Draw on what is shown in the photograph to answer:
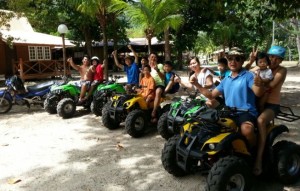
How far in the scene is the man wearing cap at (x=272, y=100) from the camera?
12.0 feet

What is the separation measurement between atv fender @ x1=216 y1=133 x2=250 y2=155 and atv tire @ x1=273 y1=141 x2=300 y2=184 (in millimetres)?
458

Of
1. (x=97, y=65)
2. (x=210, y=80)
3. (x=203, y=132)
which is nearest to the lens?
(x=203, y=132)

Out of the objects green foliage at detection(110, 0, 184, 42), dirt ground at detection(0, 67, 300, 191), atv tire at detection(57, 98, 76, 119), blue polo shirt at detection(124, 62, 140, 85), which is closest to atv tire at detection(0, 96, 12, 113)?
dirt ground at detection(0, 67, 300, 191)

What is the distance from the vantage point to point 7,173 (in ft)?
15.4

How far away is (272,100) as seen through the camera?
12.7ft

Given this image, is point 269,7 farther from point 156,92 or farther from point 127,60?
point 156,92

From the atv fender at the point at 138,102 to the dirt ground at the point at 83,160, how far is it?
59cm

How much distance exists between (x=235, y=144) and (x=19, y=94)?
7.05 m

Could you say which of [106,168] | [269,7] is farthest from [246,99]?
[269,7]

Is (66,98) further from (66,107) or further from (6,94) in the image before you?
(6,94)

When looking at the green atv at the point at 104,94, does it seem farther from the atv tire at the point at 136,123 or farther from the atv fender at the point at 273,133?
the atv fender at the point at 273,133

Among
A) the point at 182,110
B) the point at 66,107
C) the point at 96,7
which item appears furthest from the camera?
the point at 96,7

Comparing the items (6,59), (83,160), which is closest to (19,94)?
(83,160)

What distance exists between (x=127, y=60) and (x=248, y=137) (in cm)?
488
